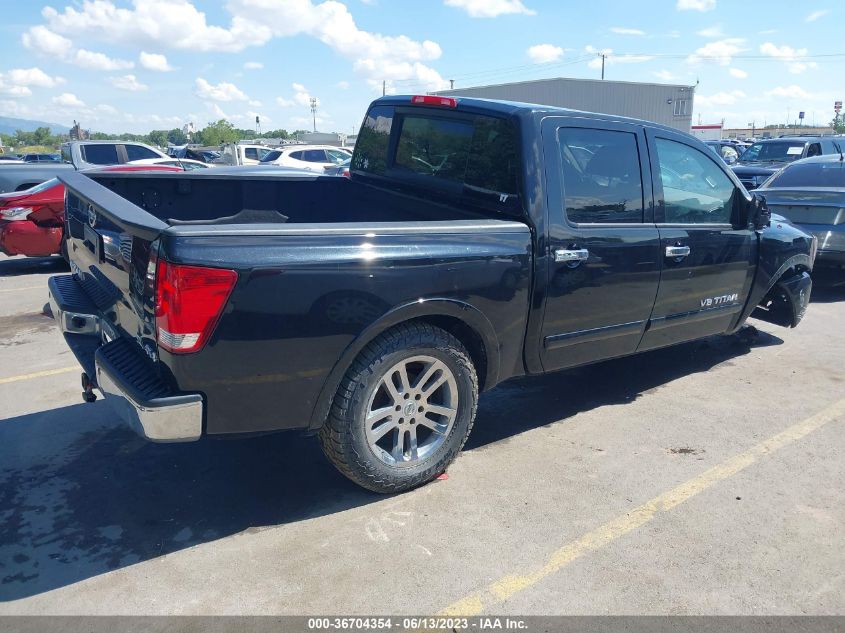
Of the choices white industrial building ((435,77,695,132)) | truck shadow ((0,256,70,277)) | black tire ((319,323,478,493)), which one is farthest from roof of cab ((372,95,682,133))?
white industrial building ((435,77,695,132))

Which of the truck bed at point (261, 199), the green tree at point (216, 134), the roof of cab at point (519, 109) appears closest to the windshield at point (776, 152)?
the roof of cab at point (519, 109)

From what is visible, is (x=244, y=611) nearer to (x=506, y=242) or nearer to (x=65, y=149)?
(x=506, y=242)

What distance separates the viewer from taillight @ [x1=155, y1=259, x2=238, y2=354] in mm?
2645

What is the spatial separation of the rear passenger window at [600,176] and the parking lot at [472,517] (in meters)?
1.38

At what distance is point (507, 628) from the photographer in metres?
2.61

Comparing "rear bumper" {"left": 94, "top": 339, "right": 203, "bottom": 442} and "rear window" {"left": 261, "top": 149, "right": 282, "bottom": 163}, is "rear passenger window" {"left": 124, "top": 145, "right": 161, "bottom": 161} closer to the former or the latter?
"rear window" {"left": 261, "top": 149, "right": 282, "bottom": 163}

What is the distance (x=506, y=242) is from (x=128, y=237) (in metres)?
1.80

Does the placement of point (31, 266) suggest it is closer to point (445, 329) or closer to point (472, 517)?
point (445, 329)

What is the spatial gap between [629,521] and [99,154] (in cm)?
1586

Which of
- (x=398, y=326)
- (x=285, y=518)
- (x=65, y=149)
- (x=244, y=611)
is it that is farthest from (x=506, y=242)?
(x=65, y=149)

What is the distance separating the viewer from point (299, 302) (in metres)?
2.85

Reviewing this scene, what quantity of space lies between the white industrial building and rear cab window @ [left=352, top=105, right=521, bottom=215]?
3746 cm

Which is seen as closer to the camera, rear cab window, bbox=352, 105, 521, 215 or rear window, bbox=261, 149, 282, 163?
rear cab window, bbox=352, 105, 521, 215

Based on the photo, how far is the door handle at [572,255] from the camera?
3.75 m
